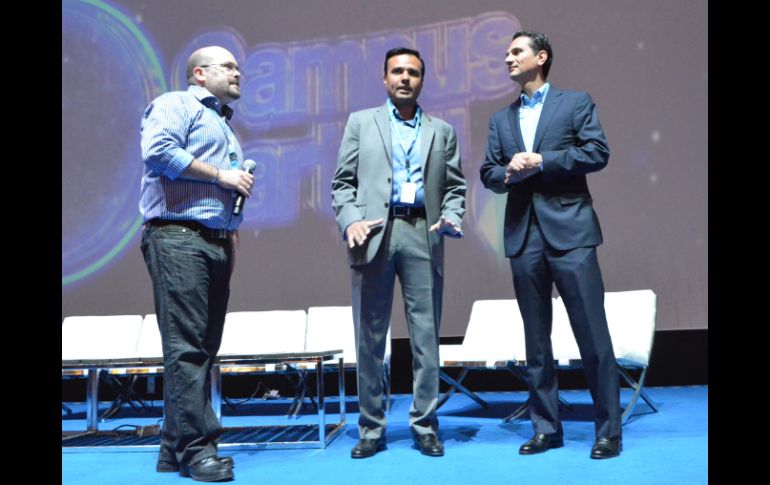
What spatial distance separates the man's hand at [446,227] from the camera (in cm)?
311

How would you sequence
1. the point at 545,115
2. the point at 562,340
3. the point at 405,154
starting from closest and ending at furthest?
the point at 545,115 < the point at 405,154 < the point at 562,340

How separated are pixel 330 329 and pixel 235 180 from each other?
8.94 feet

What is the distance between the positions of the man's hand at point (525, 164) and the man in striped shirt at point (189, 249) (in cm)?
110

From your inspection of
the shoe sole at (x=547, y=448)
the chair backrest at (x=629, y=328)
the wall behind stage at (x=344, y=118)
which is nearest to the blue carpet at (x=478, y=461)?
the shoe sole at (x=547, y=448)

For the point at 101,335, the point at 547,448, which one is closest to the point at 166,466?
the point at 547,448

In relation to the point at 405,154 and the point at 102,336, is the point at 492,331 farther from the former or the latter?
the point at 102,336

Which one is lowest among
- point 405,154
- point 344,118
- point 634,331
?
point 634,331

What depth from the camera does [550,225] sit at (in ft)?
10.1

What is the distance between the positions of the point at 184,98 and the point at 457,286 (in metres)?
3.28

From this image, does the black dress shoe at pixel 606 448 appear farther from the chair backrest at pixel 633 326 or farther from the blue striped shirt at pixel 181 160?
the blue striped shirt at pixel 181 160

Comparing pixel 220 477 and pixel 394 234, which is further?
pixel 394 234

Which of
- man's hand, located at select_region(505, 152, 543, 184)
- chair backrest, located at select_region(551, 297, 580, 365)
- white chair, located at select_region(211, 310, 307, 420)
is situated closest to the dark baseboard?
white chair, located at select_region(211, 310, 307, 420)

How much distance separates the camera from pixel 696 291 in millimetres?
5668
